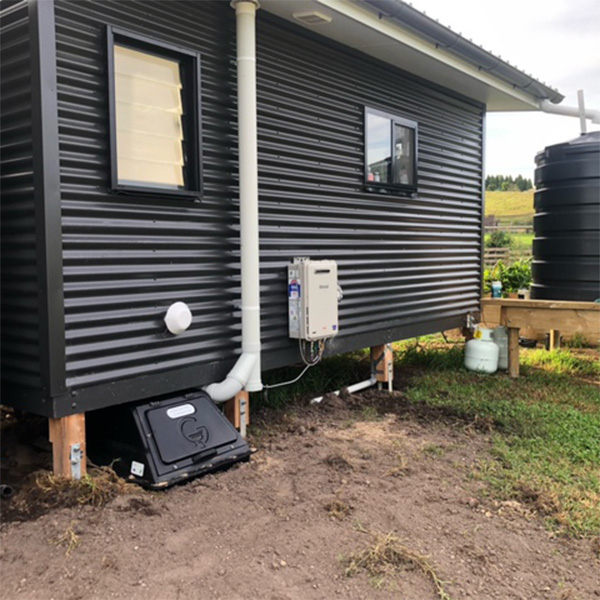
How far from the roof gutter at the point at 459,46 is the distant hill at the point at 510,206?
1612cm

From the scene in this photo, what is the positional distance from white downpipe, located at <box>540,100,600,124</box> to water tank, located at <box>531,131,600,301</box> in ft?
1.57

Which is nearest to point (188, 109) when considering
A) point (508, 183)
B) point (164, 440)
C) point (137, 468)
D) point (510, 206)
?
point (164, 440)

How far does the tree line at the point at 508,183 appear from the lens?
1257 inches

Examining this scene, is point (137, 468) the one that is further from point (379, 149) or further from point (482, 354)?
point (482, 354)

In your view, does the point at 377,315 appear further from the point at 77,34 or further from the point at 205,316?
the point at 77,34

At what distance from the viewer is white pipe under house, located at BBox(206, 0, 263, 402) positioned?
14.1ft

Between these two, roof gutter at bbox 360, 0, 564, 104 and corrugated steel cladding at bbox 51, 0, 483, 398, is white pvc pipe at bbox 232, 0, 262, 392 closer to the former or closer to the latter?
corrugated steel cladding at bbox 51, 0, 483, 398

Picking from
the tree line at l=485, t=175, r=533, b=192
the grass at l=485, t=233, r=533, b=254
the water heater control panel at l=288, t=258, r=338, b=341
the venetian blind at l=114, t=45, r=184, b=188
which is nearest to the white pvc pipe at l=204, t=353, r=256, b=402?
the water heater control panel at l=288, t=258, r=338, b=341

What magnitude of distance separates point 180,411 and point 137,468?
464 mm

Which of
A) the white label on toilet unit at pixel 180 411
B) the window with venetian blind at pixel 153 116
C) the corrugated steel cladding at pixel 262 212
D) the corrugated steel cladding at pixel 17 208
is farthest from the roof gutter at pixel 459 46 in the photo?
the white label on toilet unit at pixel 180 411

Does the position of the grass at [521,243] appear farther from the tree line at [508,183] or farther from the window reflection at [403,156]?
the tree line at [508,183]

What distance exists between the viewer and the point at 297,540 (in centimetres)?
295

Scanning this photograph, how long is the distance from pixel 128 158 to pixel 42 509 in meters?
2.06

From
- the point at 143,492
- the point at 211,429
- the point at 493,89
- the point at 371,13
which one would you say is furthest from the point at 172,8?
the point at 493,89
